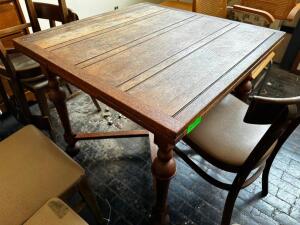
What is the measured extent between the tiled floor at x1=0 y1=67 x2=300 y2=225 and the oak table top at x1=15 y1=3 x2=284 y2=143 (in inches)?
30.6

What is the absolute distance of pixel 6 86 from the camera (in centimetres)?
191

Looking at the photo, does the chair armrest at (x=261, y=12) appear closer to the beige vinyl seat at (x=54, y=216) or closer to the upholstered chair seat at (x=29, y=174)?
the upholstered chair seat at (x=29, y=174)

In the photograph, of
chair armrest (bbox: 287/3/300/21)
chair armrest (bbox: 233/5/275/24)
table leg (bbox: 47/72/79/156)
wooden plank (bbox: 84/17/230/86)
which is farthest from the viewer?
chair armrest (bbox: 287/3/300/21)

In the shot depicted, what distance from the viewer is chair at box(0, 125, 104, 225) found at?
0.79 metres

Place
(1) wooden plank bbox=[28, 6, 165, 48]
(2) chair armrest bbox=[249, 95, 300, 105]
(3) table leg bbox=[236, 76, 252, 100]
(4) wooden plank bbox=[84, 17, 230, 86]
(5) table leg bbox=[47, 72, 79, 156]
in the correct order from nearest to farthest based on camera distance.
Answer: (2) chair armrest bbox=[249, 95, 300, 105], (4) wooden plank bbox=[84, 17, 230, 86], (1) wooden plank bbox=[28, 6, 165, 48], (5) table leg bbox=[47, 72, 79, 156], (3) table leg bbox=[236, 76, 252, 100]

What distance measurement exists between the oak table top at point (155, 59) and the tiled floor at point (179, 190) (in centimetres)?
78

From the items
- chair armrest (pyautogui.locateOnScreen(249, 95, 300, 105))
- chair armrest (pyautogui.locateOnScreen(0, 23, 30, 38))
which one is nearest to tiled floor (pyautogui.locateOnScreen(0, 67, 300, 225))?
chair armrest (pyautogui.locateOnScreen(0, 23, 30, 38))

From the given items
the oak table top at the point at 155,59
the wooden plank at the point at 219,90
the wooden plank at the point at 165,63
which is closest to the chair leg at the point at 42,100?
the oak table top at the point at 155,59

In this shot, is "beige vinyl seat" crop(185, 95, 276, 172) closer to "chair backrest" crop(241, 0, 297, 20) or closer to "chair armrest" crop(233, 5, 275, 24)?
"chair armrest" crop(233, 5, 275, 24)

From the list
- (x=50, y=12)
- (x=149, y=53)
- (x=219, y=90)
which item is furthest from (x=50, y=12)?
(x=219, y=90)

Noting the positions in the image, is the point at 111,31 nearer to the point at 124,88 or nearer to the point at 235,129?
the point at 124,88

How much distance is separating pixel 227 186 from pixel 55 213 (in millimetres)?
718

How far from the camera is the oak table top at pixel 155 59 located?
0.75m

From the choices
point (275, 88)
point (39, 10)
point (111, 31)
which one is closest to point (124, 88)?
point (111, 31)
